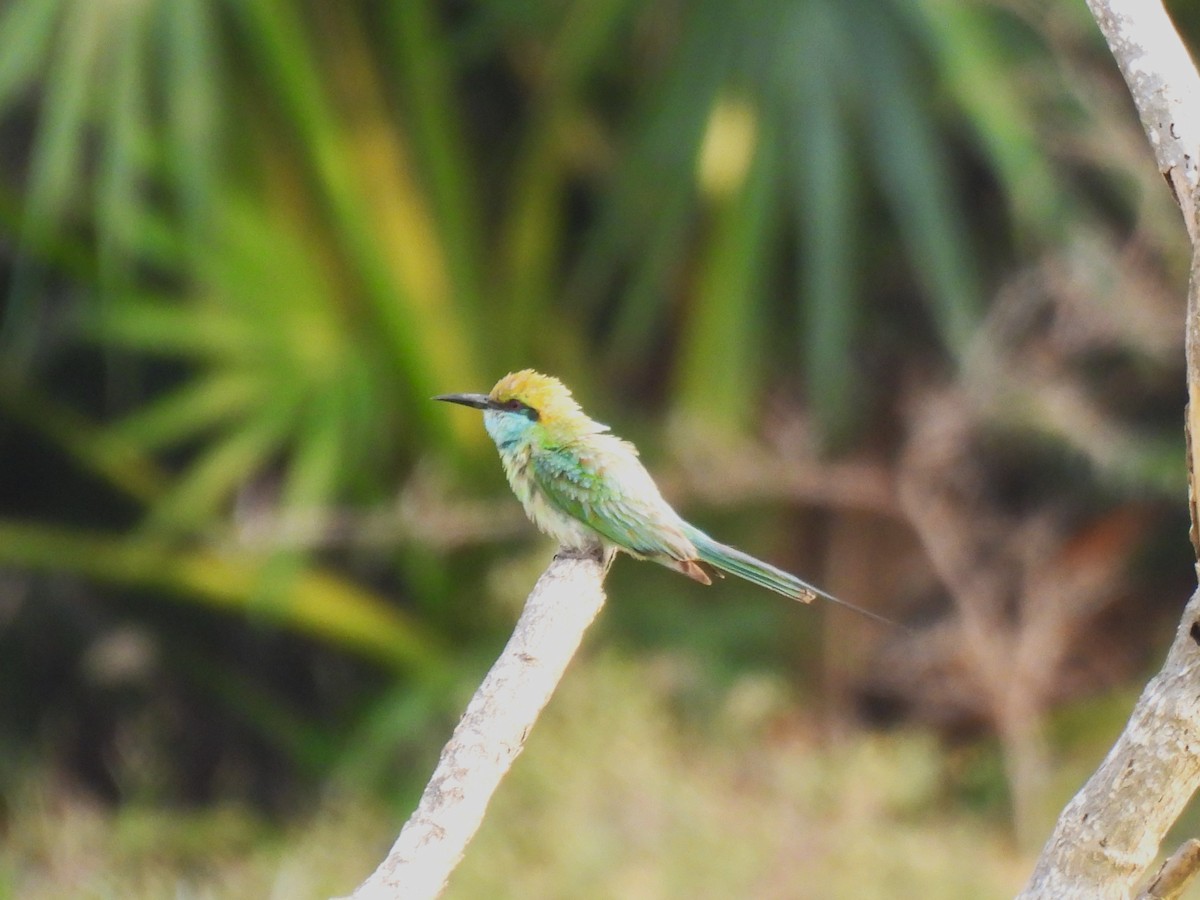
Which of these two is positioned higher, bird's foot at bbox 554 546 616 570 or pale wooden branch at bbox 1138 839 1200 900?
bird's foot at bbox 554 546 616 570

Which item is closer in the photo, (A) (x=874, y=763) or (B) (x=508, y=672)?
(B) (x=508, y=672)

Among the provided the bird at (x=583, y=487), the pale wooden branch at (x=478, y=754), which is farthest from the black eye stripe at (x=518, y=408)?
the pale wooden branch at (x=478, y=754)

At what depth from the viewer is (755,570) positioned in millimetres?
2254

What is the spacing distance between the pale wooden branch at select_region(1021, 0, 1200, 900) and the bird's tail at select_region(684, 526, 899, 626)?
1.83ft

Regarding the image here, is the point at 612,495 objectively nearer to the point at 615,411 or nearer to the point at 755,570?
the point at 755,570

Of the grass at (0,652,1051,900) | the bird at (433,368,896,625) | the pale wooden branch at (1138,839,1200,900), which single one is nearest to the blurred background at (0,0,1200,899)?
the grass at (0,652,1051,900)

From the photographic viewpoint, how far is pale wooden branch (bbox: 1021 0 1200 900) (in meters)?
1.51

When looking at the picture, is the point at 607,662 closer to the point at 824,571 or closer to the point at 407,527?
the point at 407,527

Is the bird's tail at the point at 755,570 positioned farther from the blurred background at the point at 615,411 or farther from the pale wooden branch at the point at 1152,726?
the blurred background at the point at 615,411

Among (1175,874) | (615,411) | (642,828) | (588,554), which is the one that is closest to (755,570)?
(588,554)

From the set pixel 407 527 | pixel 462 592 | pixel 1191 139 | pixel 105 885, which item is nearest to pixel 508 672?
pixel 1191 139

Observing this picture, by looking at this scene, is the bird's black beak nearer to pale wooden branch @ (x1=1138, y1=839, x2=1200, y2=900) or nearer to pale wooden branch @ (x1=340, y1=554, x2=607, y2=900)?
pale wooden branch @ (x1=340, y1=554, x2=607, y2=900)

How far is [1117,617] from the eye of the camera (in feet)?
19.5

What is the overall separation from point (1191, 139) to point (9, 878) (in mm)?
A: 4232
